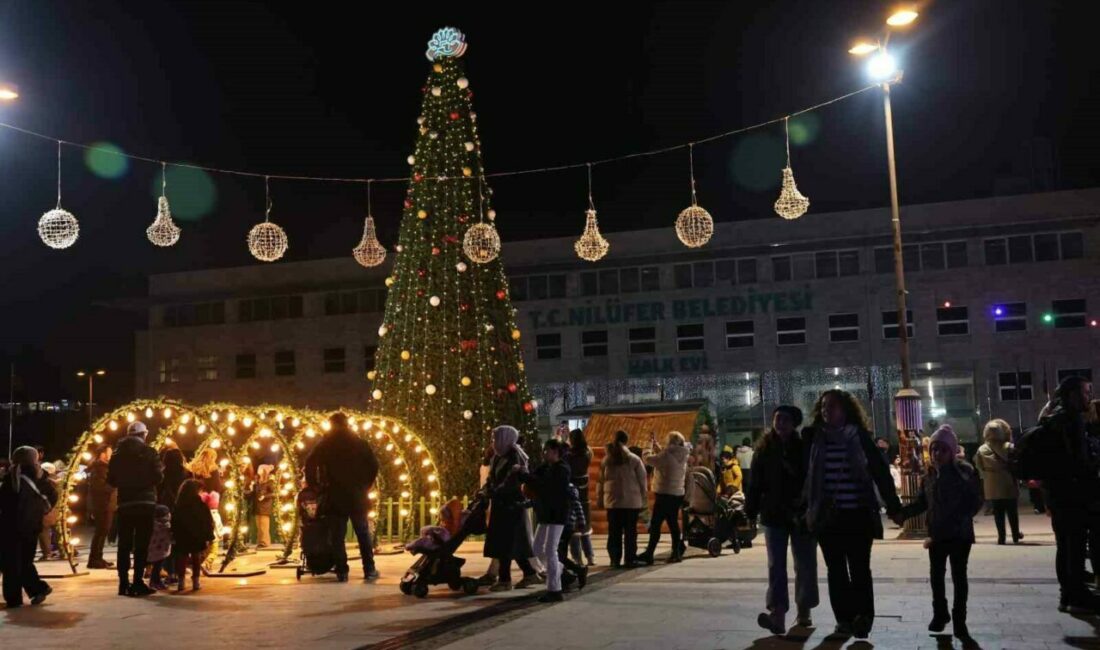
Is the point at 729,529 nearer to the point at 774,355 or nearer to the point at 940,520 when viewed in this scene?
the point at 940,520

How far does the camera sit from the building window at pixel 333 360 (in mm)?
50250

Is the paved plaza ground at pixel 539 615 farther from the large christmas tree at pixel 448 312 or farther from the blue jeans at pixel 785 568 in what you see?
the large christmas tree at pixel 448 312

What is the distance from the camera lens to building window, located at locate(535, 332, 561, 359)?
46812 mm

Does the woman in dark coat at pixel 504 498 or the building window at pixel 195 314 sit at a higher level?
the building window at pixel 195 314

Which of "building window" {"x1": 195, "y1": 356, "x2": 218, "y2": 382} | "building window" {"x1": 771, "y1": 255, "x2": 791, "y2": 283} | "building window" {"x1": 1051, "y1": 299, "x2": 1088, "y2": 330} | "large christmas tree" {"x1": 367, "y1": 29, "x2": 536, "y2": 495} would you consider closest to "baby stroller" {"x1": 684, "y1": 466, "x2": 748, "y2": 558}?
"large christmas tree" {"x1": 367, "y1": 29, "x2": 536, "y2": 495}

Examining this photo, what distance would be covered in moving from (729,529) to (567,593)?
512 cm

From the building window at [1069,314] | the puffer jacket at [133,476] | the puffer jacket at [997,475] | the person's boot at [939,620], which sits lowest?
the person's boot at [939,620]

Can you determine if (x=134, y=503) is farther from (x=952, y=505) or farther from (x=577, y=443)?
(x=952, y=505)

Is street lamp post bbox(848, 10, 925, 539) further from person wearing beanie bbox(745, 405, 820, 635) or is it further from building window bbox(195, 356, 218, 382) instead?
building window bbox(195, 356, 218, 382)

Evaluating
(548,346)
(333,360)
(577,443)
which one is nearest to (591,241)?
(577,443)

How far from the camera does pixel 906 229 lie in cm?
4294

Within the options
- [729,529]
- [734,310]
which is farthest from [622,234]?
[729,529]

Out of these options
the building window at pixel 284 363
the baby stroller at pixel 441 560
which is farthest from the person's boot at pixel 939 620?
the building window at pixel 284 363

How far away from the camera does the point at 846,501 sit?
25.1ft
